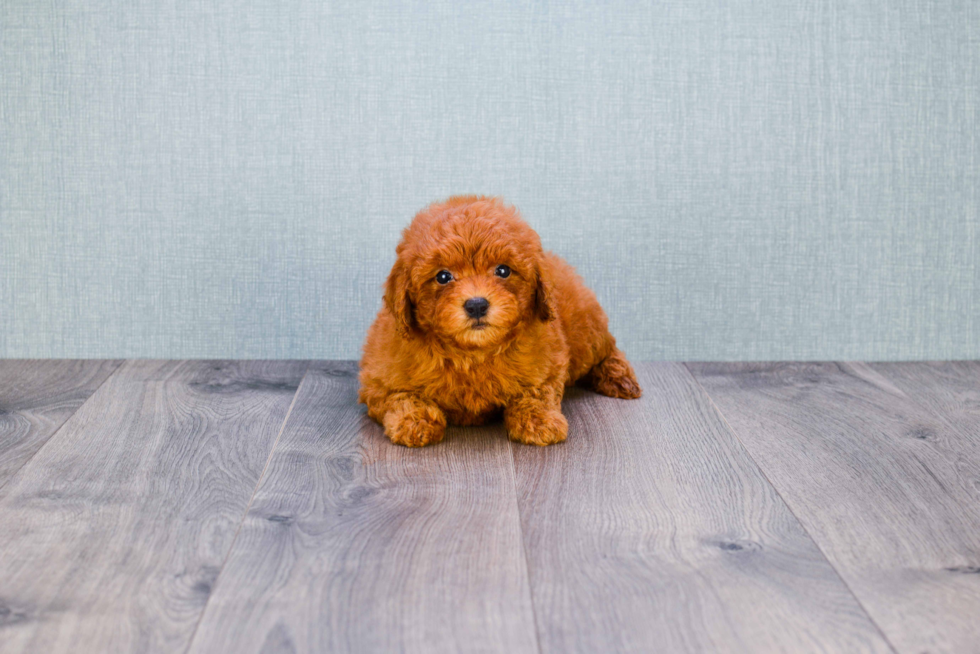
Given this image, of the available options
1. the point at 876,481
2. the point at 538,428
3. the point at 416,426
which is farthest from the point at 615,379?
the point at 876,481

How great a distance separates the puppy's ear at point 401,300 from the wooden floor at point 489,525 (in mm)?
278

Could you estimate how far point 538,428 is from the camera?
6.82ft

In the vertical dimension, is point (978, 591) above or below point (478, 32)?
below

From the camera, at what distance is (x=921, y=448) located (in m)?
2.09

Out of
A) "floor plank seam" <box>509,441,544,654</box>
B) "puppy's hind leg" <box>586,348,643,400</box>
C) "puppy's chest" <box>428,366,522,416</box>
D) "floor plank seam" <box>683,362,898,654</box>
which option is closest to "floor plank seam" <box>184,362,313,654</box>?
"puppy's chest" <box>428,366,522,416</box>

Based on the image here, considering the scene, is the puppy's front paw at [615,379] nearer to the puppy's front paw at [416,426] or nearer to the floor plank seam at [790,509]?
the floor plank seam at [790,509]

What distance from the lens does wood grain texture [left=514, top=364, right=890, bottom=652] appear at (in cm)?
133

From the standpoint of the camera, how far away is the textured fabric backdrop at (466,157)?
265 centimetres

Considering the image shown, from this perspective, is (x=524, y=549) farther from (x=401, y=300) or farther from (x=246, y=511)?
(x=401, y=300)

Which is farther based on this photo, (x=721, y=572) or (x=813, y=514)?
(x=813, y=514)

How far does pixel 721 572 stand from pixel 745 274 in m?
1.47

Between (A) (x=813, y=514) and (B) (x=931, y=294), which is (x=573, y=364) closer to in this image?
(A) (x=813, y=514)

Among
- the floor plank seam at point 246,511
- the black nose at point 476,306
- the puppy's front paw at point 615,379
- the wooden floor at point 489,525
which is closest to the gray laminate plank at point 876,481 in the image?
the wooden floor at point 489,525

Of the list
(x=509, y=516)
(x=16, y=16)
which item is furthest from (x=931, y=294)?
(x=16, y=16)
